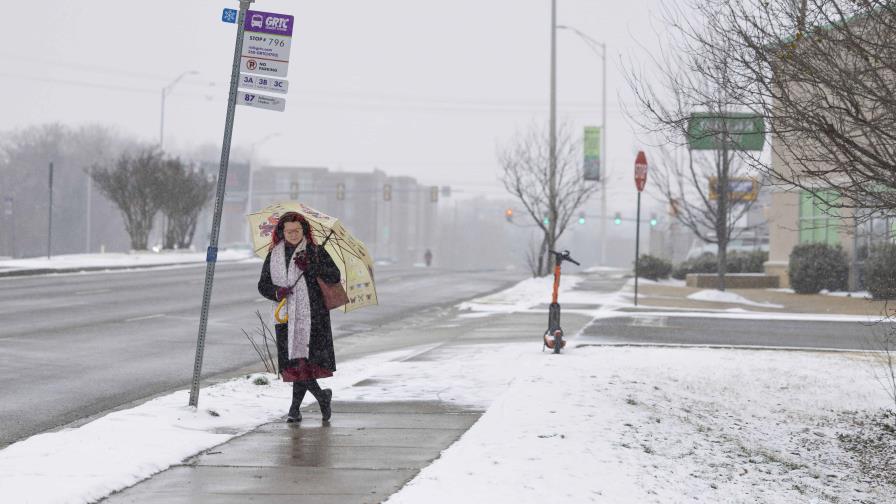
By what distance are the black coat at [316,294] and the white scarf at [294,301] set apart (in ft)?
0.14

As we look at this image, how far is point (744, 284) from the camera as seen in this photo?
3712cm

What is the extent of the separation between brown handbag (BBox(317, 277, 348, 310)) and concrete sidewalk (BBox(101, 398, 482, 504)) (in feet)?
3.25

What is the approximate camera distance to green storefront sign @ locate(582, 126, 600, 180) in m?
39.0

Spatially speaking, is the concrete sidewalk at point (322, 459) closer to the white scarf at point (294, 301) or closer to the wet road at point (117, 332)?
the white scarf at point (294, 301)

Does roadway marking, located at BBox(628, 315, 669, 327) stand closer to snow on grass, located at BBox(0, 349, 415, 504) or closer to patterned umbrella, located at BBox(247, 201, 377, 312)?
snow on grass, located at BBox(0, 349, 415, 504)

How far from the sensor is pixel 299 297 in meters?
9.23

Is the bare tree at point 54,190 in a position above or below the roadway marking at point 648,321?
above

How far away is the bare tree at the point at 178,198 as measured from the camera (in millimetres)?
45438

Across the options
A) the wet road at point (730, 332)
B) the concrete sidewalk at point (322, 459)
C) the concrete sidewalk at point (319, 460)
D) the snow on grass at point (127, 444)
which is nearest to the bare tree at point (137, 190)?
the wet road at point (730, 332)

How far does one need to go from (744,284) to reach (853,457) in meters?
27.6

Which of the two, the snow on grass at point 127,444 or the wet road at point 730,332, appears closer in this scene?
the snow on grass at point 127,444

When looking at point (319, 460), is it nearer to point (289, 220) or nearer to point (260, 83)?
point (289, 220)

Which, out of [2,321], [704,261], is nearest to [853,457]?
[2,321]

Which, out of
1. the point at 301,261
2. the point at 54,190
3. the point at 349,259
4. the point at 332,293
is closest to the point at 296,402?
the point at 332,293
